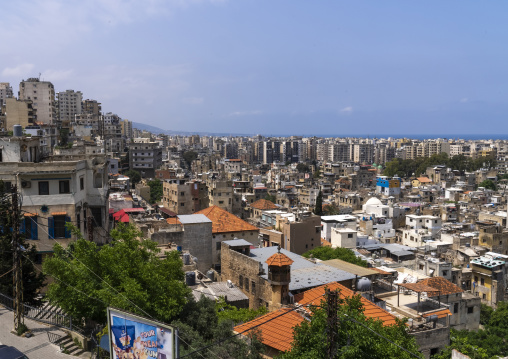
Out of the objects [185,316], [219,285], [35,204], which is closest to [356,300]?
[185,316]

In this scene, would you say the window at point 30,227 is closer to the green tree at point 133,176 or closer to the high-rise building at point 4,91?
the green tree at point 133,176

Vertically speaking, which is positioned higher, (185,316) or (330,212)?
(185,316)

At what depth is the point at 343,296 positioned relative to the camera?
18.8 meters

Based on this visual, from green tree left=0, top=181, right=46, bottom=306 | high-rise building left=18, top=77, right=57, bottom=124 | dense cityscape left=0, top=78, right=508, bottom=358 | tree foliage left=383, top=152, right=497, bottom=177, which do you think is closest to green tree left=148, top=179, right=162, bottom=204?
dense cityscape left=0, top=78, right=508, bottom=358

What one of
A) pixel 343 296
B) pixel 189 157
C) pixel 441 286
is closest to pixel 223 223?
pixel 441 286

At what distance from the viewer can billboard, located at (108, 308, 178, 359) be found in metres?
9.04

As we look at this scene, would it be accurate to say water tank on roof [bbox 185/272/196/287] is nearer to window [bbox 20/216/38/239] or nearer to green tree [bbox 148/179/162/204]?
window [bbox 20/216/38/239]

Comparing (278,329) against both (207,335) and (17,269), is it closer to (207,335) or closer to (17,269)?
(207,335)

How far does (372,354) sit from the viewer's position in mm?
11516

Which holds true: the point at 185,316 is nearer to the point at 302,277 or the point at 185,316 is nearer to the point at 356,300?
the point at 356,300

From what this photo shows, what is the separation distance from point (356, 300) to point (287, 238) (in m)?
27.3

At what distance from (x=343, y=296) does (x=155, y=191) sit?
4681cm

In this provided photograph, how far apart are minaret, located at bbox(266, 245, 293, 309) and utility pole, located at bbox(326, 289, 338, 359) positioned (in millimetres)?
9167

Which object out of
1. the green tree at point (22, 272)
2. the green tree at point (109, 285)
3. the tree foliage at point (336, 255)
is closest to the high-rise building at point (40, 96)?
the tree foliage at point (336, 255)
